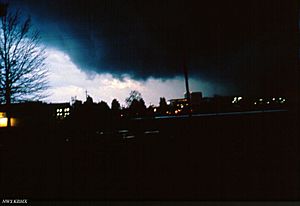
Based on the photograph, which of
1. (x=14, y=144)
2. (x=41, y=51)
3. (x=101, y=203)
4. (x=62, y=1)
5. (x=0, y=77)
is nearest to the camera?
(x=101, y=203)

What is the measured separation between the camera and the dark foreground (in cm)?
186

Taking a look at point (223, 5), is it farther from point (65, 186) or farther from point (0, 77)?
point (0, 77)

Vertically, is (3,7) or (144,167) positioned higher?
(3,7)

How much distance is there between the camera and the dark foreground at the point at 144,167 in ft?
6.09

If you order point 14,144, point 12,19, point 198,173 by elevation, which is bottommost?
point 198,173

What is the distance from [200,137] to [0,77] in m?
3.94

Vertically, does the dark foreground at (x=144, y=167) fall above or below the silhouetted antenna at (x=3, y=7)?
below

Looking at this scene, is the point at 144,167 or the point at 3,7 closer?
the point at 3,7

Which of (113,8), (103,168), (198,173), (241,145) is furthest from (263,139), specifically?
(113,8)

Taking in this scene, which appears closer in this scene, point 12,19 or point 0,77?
point 12,19

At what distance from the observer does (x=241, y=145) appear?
14.6ft

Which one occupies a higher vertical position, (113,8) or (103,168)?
(113,8)

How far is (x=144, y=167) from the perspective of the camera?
3.03 m

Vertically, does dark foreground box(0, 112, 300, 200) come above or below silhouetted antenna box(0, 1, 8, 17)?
below
